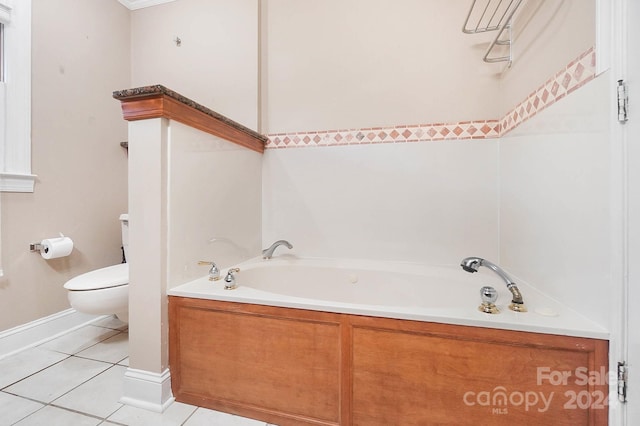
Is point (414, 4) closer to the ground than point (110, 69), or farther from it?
farther from it

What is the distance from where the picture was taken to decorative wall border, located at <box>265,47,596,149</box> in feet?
3.15

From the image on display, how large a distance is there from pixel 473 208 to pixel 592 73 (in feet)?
2.99

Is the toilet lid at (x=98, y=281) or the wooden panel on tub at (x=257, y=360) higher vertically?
the toilet lid at (x=98, y=281)

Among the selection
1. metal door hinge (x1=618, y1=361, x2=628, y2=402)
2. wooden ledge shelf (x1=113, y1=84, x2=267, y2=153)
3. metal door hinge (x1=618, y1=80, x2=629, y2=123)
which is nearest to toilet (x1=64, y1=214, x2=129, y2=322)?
wooden ledge shelf (x1=113, y1=84, x2=267, y2=153)

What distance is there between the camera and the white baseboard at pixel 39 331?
4.98 feet

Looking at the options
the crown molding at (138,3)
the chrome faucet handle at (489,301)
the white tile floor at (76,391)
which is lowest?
the white tile floor at (76,391)

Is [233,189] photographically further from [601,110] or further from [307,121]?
[601,110]

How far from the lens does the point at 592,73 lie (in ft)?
2.87

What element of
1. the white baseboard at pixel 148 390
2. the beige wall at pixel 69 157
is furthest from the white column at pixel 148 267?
the beige wall at pixel 69 157

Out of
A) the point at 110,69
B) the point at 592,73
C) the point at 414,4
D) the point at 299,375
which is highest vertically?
the point at 414,4

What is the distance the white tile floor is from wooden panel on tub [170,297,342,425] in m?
0.08

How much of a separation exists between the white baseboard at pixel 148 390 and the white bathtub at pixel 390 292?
0.37m

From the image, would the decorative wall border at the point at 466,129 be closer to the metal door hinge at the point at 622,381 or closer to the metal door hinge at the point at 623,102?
the metal door hinge at the point at 623,102

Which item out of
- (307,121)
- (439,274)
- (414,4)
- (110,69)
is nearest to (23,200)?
(110,69)
